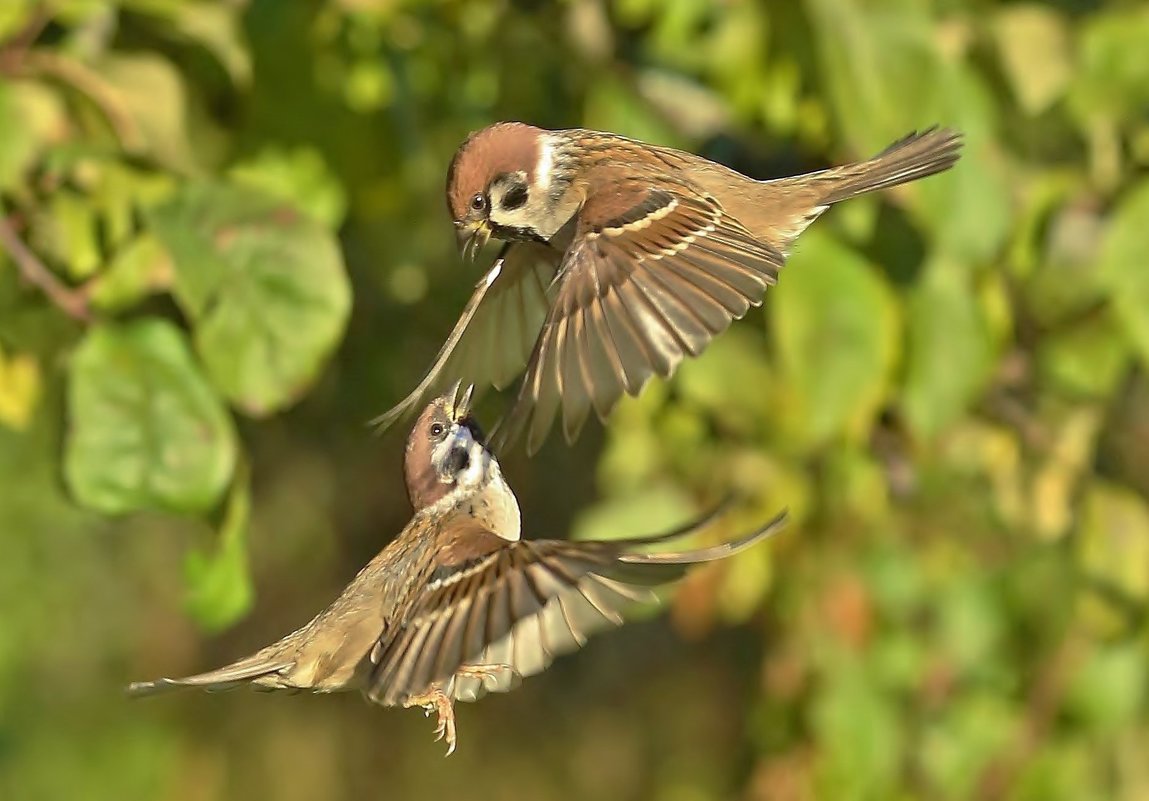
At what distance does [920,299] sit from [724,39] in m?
0.53

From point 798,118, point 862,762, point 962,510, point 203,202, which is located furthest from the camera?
point 962,510

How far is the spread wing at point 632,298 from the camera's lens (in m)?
1.58

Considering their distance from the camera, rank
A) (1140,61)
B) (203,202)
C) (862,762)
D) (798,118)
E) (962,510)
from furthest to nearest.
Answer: (962,510) < (862,762) < (798,118) < (1140,61) < (203,202)

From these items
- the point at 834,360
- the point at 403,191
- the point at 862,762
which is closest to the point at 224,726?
the point at 862,762

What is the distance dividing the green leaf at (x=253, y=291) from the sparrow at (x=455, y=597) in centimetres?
23

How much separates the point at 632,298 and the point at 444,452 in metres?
0.30

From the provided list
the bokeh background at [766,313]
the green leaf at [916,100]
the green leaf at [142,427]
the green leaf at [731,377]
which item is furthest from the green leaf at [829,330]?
the green leaf at [142,427]

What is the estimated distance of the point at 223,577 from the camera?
2.23 metres

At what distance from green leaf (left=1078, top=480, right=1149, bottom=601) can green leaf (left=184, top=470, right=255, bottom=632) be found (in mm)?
1615

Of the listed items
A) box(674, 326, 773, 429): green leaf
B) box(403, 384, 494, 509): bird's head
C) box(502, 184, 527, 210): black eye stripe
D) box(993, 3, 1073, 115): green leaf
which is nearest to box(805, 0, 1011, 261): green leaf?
box(993, 3, 1073, 115): green leaf

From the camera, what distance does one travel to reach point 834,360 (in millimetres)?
2570

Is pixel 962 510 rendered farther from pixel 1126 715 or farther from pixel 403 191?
pixel 403 191

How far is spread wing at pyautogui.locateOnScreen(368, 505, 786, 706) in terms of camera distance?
5.08 ft

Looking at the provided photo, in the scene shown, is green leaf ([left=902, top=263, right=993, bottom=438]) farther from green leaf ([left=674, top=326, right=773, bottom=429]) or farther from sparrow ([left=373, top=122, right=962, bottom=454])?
sparrow ([left=373, top=122, right=962, bottom=454])
